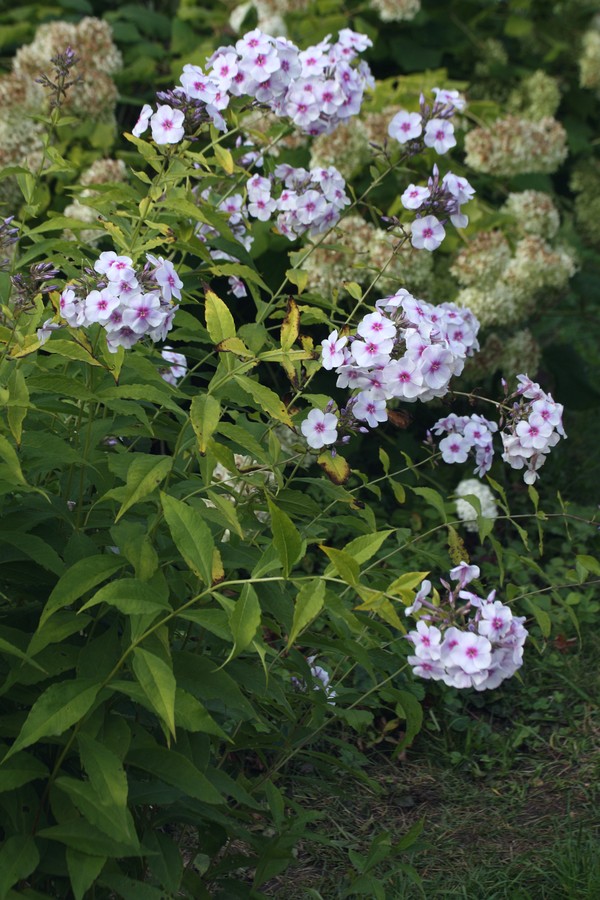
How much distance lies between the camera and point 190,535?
1.59 metres

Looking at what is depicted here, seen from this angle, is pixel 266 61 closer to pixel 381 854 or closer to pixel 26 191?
pixel 26 191

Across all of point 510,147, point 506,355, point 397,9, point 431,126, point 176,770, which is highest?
point 431,126

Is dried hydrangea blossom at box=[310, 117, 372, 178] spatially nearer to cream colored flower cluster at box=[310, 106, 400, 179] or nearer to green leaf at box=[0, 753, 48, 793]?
cream colored flower cluster at box=[310, 106, 400, 179]

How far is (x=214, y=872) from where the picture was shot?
7.11 feet

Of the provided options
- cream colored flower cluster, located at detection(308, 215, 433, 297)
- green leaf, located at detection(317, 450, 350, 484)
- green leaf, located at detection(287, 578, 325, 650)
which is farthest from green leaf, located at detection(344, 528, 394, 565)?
cream colored flower cluster, located at detection(308, 215, 433, 297)

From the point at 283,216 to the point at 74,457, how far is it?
1.03 metres

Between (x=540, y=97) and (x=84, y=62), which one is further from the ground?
(x=84, y=62)

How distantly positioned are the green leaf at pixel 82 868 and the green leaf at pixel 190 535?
1.51ft

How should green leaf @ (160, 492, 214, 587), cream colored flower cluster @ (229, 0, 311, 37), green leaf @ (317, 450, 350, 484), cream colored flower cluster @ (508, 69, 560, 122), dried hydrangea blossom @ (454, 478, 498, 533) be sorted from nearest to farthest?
green leaf @ (160, 492, 214, 587)
green leaf @ (317, 450, 350, 484)
dried hydrangea blossom @ (454, 478, 498, 533)
cream colored flower cluster @ (229, 0, 311, 37)
cream colored flower cluster @ (508, 69, 560, 122)

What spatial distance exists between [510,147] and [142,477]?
319cm

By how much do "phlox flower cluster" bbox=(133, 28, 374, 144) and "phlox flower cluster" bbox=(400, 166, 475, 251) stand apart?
0.40 metres

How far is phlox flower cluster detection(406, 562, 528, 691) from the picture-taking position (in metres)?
1.57

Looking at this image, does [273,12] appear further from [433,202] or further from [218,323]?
[218,323]

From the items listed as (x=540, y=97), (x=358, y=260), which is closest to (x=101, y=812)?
(x=358, y=260)
